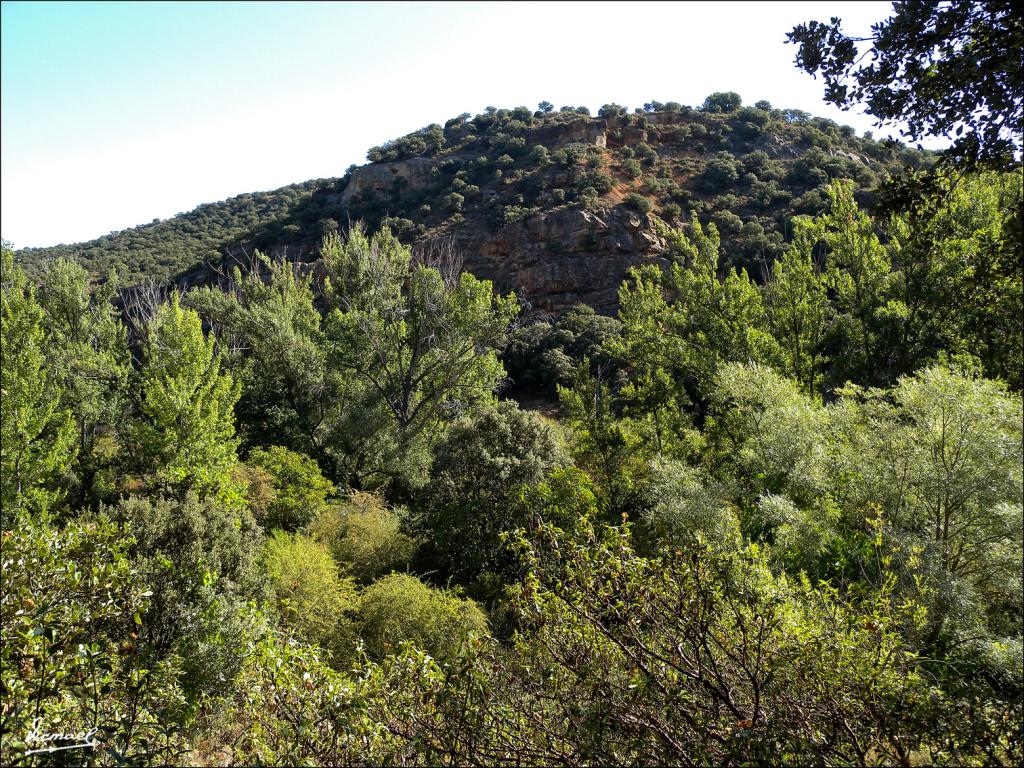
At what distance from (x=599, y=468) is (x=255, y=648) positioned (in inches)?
465

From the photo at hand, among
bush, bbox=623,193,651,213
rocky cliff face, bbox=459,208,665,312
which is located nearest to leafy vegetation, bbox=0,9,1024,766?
rocky cliff face, bbox=459,208,665,312

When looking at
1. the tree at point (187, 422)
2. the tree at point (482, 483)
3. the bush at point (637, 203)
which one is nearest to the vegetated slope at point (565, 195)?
the bush at point (637, 203)

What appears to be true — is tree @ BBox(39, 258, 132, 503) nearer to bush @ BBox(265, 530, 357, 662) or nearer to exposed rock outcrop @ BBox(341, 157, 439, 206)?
bush @ BBox(265, 530, 357, 662)

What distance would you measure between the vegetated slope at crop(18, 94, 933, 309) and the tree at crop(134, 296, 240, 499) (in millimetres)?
23810

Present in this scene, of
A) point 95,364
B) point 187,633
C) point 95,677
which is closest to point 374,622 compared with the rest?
point 187,633

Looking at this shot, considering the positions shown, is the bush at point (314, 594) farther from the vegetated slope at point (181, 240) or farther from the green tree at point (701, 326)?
the vegetated slope at point (181, 240)

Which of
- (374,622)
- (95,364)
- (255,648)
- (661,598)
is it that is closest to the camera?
(661,598)

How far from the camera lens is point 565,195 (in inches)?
1907

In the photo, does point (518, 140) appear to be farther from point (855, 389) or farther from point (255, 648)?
point (255, 648)

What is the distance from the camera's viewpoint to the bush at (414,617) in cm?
980

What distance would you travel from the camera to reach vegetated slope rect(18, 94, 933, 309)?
43656mm

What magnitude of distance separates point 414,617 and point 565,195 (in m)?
44.1

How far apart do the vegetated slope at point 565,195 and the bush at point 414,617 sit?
28.0 meters

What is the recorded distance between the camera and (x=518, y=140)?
57.4 meters
